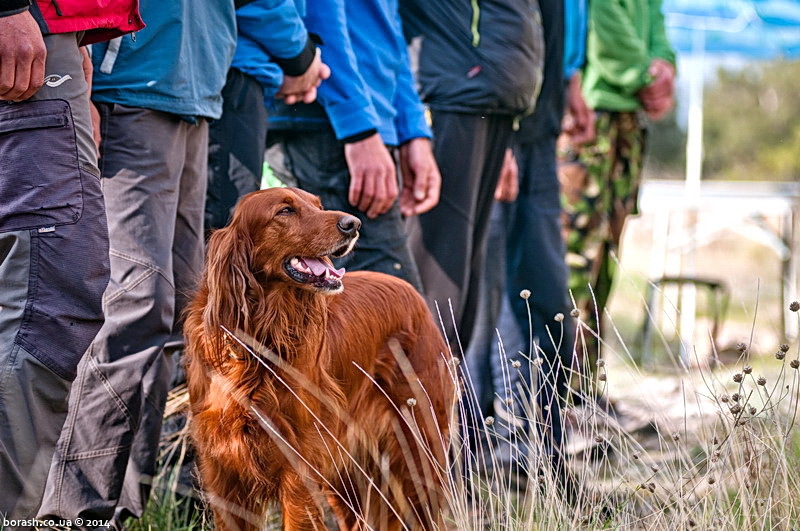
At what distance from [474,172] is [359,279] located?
123cm

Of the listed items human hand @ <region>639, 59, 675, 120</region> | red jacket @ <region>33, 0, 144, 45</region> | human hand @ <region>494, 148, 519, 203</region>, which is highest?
red jacket @ <region>33, 0, 144, 45</region>

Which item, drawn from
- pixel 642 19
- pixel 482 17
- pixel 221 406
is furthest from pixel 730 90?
pixel 221 406

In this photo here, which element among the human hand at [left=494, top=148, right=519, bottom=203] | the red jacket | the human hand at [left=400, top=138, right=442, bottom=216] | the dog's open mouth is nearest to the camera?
the red jacket

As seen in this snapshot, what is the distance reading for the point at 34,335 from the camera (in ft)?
7.77

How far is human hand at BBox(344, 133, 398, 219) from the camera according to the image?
12.7ft

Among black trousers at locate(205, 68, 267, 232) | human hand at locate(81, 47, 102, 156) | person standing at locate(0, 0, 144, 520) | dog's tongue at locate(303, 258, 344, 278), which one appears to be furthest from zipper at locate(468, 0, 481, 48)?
person standing at locate(0, 0, 144, 520)

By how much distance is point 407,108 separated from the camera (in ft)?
14.2

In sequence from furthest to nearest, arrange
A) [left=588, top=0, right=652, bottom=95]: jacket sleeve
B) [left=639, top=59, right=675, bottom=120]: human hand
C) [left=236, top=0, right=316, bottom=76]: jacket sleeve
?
[left=639, top=59, right=675, bottom=120]: human hand < [left=588, top=0, right=652, bottom=95]: jacket sleeve < [left=236, top=0, right=316, bottom=76]: jacket sleeve

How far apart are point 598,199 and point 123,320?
13.1 feet

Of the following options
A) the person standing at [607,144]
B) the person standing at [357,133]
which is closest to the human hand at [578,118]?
the person standing at [607,144]

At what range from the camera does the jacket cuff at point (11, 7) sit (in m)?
2.30

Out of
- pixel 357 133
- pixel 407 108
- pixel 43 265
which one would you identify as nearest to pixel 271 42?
pixel 357 133

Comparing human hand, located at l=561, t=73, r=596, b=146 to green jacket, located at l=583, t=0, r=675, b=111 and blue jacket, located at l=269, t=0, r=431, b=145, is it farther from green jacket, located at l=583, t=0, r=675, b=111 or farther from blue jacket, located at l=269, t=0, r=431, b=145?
blue jacket, located at l=269, t=0, r=431, b=145

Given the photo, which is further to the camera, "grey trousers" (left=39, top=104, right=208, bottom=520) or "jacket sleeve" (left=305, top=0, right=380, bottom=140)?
"jacket sleeve" (left=305, top=0, right=380, bottom=140)
